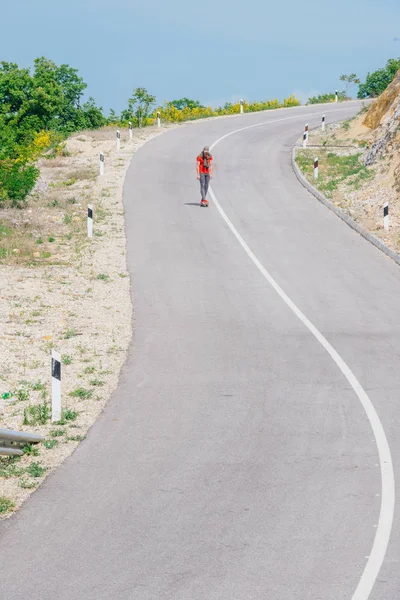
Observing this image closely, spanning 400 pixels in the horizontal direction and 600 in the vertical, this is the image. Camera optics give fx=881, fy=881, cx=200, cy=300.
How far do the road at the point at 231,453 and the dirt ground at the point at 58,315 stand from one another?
302mm

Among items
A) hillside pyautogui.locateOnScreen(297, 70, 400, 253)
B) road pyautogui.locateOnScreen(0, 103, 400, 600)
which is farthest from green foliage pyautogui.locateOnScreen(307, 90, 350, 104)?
road pyautogui.locateOnScreen(0, 103, 400, 600)

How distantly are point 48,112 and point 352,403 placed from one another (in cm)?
5180

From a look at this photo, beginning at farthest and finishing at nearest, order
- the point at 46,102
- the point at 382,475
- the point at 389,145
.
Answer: the point at 46,102, the point at 389,145, the point at 382,475

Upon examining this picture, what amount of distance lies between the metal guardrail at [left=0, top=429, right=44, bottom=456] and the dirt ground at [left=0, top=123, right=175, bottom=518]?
102 millimetres

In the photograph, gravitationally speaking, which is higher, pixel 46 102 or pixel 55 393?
pixel 46 102

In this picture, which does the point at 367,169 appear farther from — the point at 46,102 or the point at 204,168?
the point at 46,102

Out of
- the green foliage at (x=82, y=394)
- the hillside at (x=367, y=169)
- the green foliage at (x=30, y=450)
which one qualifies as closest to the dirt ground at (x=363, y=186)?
the hillside at (x=367, y=169)

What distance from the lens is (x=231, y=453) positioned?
967 centimetres

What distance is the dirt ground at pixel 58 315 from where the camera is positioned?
34.7 ft

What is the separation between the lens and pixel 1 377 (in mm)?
12656

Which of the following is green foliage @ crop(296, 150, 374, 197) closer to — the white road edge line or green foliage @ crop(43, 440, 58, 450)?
the white road edge line

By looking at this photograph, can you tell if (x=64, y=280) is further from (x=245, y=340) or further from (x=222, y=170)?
(x=222, y=170)

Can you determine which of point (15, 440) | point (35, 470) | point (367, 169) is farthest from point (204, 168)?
point (35, 470)

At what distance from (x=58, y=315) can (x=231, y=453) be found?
24.4ft
